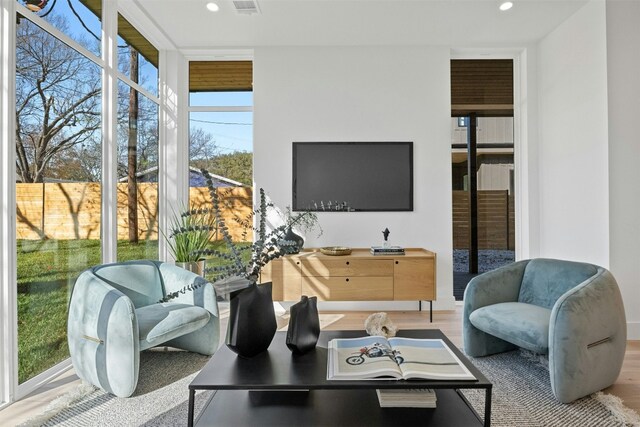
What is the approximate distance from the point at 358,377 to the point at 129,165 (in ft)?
9.88

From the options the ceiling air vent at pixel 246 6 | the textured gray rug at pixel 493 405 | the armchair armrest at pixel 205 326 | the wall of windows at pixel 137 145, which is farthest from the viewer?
the wall of windows at pixel 137 145

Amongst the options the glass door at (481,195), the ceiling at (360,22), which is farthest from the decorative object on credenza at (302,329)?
the glass door at (481,195)

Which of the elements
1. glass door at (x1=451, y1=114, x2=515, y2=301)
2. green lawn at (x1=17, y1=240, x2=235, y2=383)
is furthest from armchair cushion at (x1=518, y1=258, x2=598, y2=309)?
green lawn at (x1=17, y1=240, x2=235, y2=383)

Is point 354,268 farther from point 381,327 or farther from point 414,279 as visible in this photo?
point 381,327

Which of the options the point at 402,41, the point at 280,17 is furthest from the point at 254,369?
the point at 402,41

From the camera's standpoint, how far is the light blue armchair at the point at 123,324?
2.08 meters

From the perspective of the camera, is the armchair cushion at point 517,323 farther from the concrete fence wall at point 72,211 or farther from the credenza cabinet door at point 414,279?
the concrete fence wall at point 72,211

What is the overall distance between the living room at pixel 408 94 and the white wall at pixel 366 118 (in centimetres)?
1

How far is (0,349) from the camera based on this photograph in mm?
2088

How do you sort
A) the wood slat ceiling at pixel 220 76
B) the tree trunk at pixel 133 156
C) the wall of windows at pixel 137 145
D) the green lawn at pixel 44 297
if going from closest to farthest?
the green lawn at pixel 44 297, the wall of windows at pixel 137 145, the tree trunk at pixel 133 156, the wood slat ceiling at pixel 220 76

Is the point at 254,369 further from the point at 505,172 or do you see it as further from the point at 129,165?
the point at 505,172

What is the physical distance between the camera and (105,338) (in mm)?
2104

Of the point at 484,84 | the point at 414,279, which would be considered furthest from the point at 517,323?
the point at 484,84

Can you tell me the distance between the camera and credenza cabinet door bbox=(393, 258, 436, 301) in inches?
139
